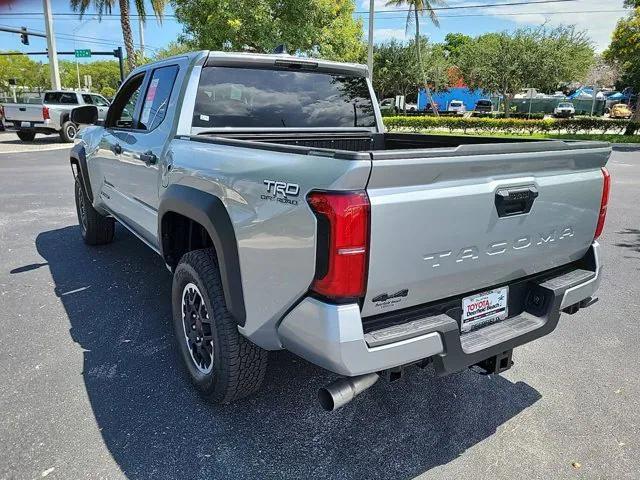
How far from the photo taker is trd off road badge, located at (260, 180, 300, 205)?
204cm

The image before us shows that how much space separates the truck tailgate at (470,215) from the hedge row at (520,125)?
77.4 ft

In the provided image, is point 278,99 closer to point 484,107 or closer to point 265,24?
point 265,24

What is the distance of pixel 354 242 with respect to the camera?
1.90m

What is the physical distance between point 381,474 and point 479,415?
0.77 metres

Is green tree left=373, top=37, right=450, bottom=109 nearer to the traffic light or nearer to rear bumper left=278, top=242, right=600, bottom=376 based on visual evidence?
the traffic light

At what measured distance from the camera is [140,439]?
2.60m

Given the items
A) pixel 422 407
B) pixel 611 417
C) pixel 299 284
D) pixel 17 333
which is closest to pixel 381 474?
pixel 422 407

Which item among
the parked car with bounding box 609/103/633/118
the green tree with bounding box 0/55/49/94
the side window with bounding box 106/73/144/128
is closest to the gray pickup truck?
the side window with bounding box 106/73/144/128

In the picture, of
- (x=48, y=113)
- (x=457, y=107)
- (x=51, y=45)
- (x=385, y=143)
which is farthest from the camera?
(x=457, y=107)

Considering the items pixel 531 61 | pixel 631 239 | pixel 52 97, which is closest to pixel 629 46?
pixel 531 61

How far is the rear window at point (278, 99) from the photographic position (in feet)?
11.4

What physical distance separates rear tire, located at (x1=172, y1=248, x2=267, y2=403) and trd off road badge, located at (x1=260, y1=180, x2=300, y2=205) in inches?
28.4

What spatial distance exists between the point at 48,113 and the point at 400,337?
19.5 m

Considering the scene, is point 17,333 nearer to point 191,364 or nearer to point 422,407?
point 191,364
